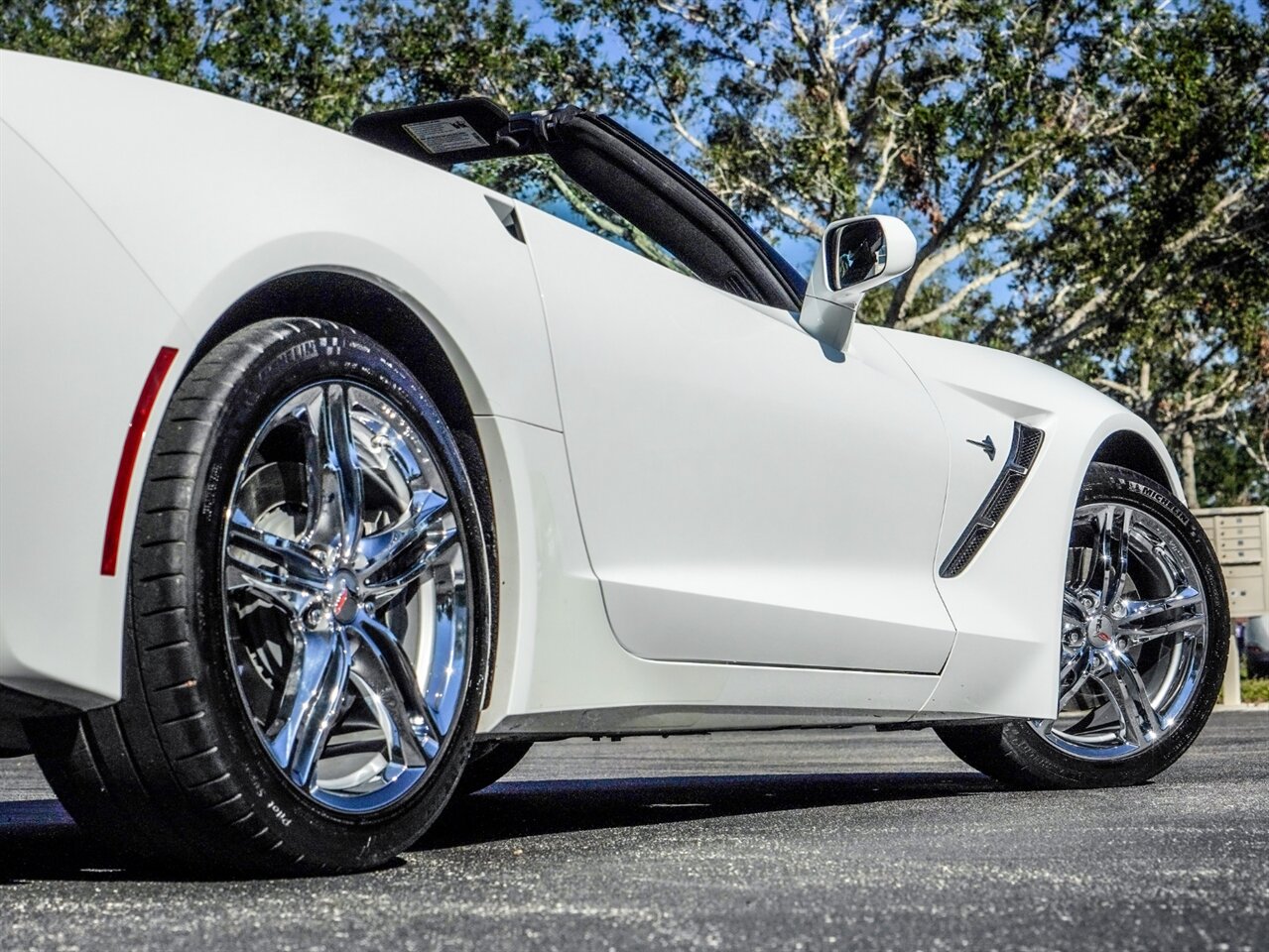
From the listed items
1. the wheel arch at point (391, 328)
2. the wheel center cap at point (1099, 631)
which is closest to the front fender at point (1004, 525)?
the wheel center cap at point (1099, 631)

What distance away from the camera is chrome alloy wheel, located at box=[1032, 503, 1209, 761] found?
446cm

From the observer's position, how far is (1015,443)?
4.31 metres

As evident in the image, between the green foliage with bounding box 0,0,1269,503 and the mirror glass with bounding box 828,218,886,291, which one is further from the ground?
the green foliage with bounding box 0,0,1269,503

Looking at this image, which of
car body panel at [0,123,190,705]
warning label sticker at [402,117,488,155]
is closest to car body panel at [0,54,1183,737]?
car body panel at [0,123,190,705]

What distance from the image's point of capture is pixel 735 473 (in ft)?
10.7

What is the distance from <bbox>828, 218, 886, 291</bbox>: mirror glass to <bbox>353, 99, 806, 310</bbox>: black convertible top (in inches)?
5.1

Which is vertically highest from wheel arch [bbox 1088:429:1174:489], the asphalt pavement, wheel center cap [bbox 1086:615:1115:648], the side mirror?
the side mirror

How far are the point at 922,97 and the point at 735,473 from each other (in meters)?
16.8

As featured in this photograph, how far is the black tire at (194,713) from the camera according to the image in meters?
2.19

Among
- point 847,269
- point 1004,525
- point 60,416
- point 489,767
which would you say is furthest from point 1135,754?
point 60,416

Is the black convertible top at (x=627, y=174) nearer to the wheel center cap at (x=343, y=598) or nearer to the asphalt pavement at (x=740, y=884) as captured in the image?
the asphalt pavement at (x=740, y=884)

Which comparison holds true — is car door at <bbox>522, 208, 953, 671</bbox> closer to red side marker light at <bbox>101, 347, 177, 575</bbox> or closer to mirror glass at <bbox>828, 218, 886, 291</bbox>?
mirror glass at <bbox>828, 218, 886, 291</bbox>

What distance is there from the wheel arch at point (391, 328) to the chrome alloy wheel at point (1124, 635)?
6.79 ft

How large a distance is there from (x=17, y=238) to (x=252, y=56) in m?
18.6
